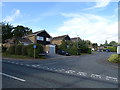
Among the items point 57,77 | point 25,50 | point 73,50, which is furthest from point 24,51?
point 57,77

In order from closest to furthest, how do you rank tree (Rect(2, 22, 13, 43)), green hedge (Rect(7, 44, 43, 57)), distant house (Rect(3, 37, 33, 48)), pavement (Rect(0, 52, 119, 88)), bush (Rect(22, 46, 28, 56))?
pavement (Rect(0, 52, 119, 88)), green hedge (Rect(7, 44, 43, 57)), bush (Rect(22, 46, 28, 56)), distant house (Rect(3, 37, 33, 48)), tree (Rect(2, 22, 13, 43))

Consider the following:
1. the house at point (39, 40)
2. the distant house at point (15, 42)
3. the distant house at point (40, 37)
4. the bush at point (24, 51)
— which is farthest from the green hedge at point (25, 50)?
the distant house at point (40, 37)

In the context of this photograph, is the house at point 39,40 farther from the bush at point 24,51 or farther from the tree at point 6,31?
the bush at point 24,51

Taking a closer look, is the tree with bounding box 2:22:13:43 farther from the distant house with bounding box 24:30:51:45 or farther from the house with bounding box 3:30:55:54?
the distant house with bounding box 24:30:51:45

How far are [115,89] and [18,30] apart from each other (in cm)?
5751

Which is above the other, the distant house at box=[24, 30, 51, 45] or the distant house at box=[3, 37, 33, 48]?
the distant house at box=[24, 30, 51, 45]

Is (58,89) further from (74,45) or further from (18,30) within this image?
(18,30)

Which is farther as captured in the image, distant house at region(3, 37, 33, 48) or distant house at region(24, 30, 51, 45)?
distant house at region(24, 30, 51, 45)

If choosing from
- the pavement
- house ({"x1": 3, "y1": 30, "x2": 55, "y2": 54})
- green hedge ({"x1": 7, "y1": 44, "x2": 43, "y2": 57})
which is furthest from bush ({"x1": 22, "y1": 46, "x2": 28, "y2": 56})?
the pavement

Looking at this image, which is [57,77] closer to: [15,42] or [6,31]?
[15,42]

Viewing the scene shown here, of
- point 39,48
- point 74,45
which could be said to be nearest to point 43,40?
point 74,45

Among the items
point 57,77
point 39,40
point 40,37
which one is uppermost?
point 40,37

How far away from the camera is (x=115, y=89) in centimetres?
550

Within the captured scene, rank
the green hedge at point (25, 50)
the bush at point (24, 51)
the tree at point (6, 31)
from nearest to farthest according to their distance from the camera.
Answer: the green hedge at point (25, 50) → the bush at point (24, 51) → the tree at point (6, 31)
